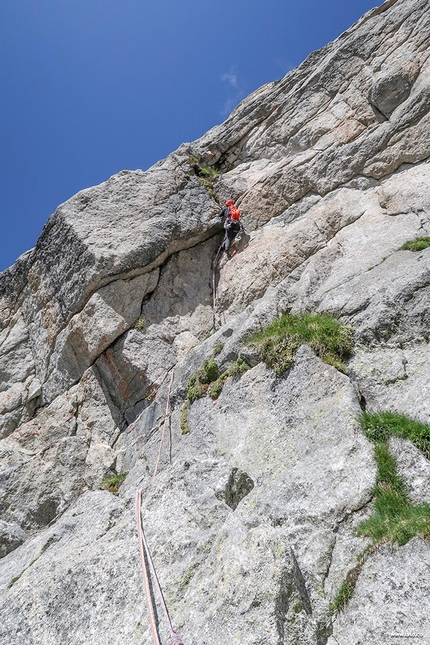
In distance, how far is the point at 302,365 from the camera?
9.09m

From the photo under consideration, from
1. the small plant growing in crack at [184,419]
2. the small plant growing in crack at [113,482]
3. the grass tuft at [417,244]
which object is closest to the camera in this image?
the grass tuft at [417,244]

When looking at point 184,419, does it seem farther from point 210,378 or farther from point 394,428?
point 394,428

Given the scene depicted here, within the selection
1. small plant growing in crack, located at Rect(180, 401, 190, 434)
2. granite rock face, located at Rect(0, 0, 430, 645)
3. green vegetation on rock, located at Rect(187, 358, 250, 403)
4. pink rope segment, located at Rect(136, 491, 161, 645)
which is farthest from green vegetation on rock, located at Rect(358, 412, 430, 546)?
small plant growing in crack, located at Rect(180, 401, 190, 434)

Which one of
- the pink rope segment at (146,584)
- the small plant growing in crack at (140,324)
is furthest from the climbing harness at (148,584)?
the small plant growing in crack at (140,324)

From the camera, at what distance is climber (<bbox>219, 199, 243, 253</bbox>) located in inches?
725

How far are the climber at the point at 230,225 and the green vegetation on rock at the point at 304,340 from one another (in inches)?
333

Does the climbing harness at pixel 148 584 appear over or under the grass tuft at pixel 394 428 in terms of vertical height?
over

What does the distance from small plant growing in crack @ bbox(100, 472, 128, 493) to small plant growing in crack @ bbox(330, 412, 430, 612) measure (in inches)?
312

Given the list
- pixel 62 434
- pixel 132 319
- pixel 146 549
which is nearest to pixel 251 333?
pixel 146 549

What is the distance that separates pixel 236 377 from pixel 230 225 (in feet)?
30.9

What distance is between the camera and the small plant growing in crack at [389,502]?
17.4ft

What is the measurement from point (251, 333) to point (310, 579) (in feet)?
21.1

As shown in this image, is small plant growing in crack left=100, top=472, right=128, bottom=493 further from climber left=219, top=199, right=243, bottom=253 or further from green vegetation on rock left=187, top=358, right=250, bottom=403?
climber left=219, top=199, right=243, bottom=253

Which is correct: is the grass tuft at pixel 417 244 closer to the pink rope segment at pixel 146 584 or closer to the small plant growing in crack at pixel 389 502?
the small plant growing in crack at pixel 389 502
